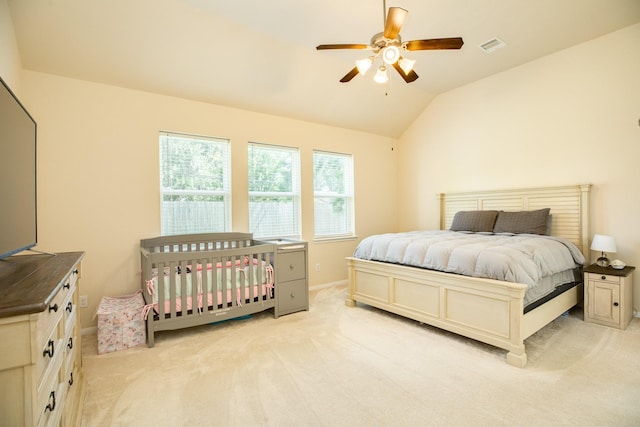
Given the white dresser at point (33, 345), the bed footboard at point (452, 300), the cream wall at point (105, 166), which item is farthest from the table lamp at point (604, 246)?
the white dresser at point (33, 345)

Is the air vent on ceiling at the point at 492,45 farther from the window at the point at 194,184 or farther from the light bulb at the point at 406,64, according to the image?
the window at the point at 194,184

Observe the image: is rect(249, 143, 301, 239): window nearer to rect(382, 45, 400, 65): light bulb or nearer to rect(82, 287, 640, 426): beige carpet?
rect(82, 287, 640, 426): beige carpet

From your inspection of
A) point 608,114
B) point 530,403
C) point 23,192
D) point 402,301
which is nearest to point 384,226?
point 402,301

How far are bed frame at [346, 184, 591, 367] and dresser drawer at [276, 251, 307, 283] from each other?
1.88 feet

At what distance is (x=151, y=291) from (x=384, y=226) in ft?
12.1

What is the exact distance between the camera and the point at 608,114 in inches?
127

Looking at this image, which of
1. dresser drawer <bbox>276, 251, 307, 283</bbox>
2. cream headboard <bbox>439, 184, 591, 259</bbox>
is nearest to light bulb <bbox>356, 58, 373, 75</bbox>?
dresser drawer <bbox>276, 251, 307, 283</bbox>

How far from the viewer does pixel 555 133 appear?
3598 millimetres

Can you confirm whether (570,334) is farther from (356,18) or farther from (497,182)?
(356,18)

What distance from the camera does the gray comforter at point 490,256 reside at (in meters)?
2.29

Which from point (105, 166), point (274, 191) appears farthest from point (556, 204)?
point (105, 166)

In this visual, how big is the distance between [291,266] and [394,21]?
2395 mm

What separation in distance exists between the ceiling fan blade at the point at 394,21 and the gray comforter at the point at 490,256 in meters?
1.79

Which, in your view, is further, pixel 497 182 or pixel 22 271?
pixel 497 182
